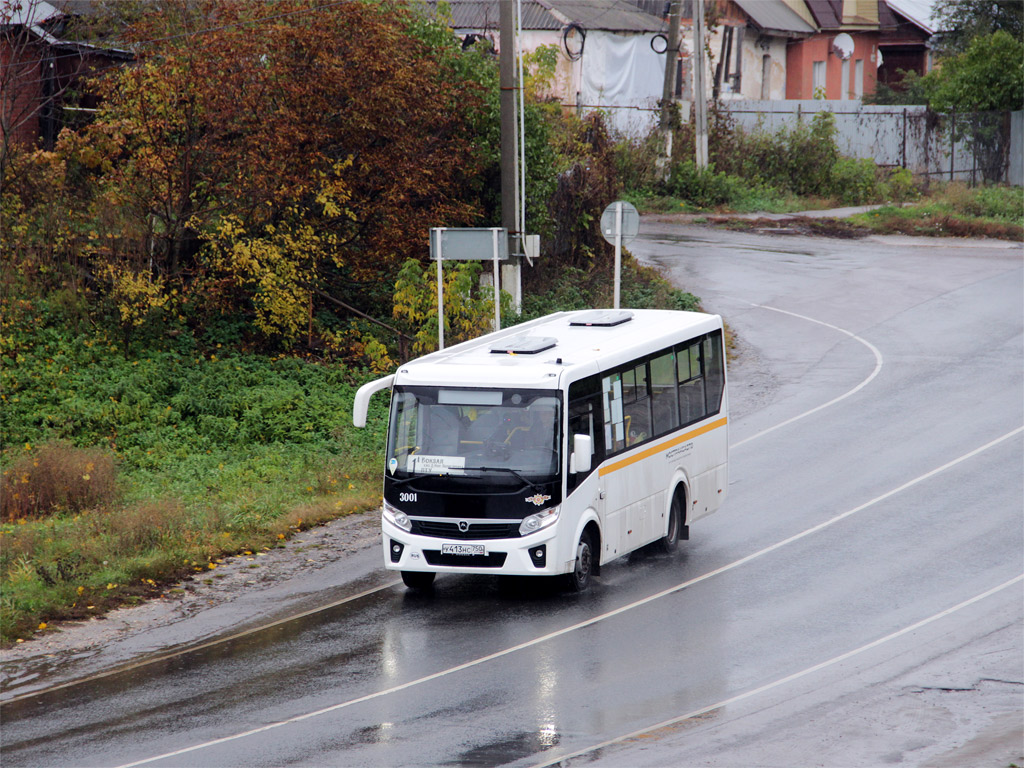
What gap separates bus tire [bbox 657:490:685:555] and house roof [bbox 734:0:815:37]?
4582 cm

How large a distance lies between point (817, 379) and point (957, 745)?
54.5 feet

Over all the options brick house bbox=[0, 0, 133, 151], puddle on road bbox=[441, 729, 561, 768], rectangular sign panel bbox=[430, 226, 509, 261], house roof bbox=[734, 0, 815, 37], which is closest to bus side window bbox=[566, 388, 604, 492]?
puddle on road bbox=[441, 729, 561, 768]

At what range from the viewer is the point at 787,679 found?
11898mm

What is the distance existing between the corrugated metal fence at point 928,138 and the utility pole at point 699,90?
4.60 meters

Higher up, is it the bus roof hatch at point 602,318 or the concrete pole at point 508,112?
the concrete pole at point 508,112

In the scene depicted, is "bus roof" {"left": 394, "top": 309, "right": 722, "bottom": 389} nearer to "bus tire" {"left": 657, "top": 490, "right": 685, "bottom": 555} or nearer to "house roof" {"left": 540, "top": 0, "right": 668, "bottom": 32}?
"bus tire" {"left": 657, "top": 490, "right": 685, "bottom": 555}

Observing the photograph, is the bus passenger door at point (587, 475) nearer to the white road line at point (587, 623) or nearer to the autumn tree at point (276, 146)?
the white road line at point (587, 623)

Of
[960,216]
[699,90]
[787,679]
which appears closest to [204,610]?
[787,679]

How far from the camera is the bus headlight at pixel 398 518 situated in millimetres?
14430

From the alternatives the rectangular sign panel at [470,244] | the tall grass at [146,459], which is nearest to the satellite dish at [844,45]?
the tall grass at [146,459]

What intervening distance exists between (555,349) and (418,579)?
3074 millimetres

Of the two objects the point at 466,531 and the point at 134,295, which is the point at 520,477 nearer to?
the point at 466,531

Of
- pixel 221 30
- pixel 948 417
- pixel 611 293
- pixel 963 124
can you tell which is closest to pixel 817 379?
pixel 948 417

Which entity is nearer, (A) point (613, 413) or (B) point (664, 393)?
(A) point (613, 413)
